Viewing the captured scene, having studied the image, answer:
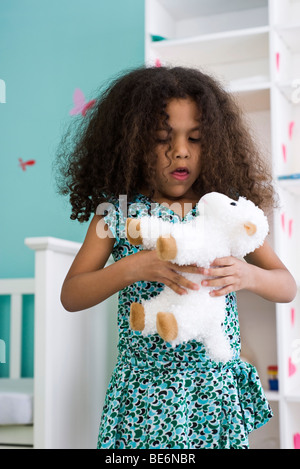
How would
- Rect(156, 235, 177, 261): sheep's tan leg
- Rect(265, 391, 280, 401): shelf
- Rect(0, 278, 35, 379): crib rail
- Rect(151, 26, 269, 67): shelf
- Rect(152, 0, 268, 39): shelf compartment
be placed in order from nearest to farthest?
Rect(156, 235, 177, 261): sheep's tan leg, Rect(265, 391, 280, 401): shelf, Rect(151, 26, 269, 67): shelf, Rect(152, 0, 268, 39): shelf compartment, Rect(0, 278, 35, 379): crib rail

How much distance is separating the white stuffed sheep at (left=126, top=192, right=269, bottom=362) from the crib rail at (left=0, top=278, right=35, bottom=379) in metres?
1.13

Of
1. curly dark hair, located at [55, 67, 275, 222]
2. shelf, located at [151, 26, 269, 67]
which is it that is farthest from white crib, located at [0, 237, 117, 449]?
shelf, located at [151, 26, 269, 67]

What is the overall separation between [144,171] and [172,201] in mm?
63

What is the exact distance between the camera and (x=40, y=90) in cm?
201

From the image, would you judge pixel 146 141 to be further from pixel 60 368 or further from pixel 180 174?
pixel 60 368

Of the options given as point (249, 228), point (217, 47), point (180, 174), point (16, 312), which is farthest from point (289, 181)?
point (16, 312)

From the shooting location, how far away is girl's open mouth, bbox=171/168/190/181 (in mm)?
872

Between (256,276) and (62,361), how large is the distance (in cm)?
61

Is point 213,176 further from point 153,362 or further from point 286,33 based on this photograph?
point 286,33

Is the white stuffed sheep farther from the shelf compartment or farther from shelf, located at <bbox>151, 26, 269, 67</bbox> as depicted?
the shelf compartment

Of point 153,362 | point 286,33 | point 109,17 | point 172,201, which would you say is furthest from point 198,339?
point 109,17

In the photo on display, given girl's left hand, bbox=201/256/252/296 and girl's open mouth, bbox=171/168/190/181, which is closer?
girl's left hand, bbox=201/256/252/296

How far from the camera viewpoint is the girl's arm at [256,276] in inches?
29.7

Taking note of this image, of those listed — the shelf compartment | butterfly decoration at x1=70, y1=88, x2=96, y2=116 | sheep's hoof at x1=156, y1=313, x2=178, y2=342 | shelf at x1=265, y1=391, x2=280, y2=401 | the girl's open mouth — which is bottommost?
shelf at x1=265, y1=391, x2=280, y2=401
